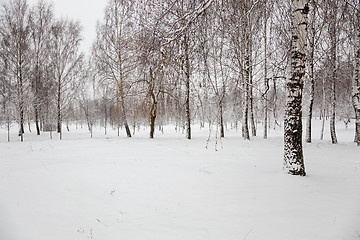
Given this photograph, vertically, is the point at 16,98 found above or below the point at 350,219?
above

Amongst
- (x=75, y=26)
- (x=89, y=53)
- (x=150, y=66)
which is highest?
(x=75, y=26)

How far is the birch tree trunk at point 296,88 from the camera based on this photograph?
428 centimetres

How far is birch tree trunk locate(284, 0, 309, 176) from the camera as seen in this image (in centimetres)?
428

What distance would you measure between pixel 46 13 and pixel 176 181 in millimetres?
22627

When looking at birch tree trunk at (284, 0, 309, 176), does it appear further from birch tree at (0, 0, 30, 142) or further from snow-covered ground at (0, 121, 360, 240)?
birch tree at (0, 0, 30, 142)

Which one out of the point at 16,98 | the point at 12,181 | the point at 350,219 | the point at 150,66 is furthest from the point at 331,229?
the point at 16,98

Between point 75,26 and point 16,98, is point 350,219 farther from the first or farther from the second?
point 75,26

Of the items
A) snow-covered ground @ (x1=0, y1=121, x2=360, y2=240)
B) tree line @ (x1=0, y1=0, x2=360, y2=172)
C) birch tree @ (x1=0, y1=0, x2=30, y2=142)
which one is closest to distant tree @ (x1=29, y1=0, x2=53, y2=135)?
tree line @ (x1=0, y1=0, x2=360, y2=172)

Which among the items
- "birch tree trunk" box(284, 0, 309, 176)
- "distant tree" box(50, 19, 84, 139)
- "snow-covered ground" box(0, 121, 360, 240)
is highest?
"distant tree" box(50, 19, 84, 139)

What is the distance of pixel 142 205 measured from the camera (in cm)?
339

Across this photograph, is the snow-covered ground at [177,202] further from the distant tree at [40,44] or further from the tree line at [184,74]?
the distant tree at [40,44]

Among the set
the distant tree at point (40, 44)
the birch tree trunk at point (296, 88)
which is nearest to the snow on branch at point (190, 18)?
the birch tree trunk at point (296, 88)

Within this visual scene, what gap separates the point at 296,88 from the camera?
4.36m

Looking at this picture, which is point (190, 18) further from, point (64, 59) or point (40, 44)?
point (40, 44)
